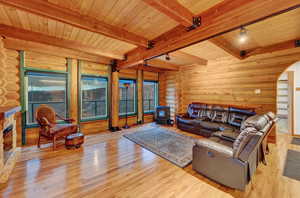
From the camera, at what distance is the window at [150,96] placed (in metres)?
6.62

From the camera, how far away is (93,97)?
4.85 meters

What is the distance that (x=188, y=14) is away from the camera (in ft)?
6.14

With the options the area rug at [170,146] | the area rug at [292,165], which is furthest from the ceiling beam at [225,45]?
the area rug at [292,165]

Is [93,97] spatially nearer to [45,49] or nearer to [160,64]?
[45,49]

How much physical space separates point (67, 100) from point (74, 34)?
7.31 feet

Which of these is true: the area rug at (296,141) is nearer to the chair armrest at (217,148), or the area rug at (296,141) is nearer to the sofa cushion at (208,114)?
the sofa cushion at (208,114)

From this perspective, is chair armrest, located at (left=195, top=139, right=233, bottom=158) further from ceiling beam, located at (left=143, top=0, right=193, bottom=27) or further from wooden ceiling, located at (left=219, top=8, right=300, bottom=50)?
wooden ceiling, located at (left=219, top=8, right=300, bottom=50)

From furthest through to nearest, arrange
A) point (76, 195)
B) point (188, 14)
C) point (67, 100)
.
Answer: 1. point (67, 100)
2. point (188, 14)
3. point (76, 195)

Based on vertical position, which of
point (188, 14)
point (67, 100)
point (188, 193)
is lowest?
point (188, 193)

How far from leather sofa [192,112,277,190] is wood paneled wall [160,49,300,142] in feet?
8.24

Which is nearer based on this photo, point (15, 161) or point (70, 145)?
point (15, 161)

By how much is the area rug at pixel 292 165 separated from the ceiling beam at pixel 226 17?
2642mm

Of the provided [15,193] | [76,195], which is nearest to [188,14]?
[76,195]

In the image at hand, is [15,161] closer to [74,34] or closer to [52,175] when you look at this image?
[52,175]
